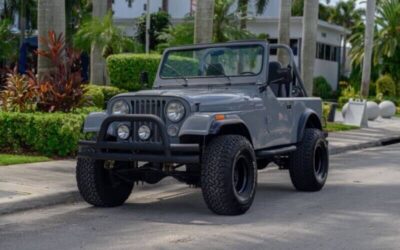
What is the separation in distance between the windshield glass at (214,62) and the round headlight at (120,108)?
161 centimetres

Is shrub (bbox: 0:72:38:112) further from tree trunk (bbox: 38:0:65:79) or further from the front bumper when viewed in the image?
the front bumper

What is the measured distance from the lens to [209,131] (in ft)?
25.7

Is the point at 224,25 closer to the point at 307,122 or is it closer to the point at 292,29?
the point at 292,29

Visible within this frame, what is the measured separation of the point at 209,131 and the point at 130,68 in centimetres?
1225

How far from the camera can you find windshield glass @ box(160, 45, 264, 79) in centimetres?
967

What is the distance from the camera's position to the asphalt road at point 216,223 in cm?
703

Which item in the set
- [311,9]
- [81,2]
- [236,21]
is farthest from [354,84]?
[311,9]

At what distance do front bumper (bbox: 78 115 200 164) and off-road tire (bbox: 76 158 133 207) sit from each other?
12.7 inches

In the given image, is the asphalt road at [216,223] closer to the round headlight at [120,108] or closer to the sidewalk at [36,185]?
the sidewalk at [36,185]

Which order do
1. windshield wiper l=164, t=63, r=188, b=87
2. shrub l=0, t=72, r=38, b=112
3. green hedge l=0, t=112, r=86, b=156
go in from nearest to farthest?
windshield wiper l=164, t=63, r=188, b=87
green hedge l=0, t=112, r=86, b=156
shrub l=0, t=72, r=38, b=112

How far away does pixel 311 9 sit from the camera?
2122cm

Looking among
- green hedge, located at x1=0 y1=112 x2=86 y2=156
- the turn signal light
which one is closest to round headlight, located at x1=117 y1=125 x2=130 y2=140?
the turn signal light

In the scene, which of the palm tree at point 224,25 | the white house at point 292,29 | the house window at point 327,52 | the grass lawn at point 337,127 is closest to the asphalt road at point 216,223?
the grass lawn at point 337,127

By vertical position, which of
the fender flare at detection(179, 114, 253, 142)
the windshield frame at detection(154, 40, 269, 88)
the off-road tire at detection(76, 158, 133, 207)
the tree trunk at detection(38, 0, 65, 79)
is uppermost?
the tree trunk at detection(38, 0, 65, 79)
